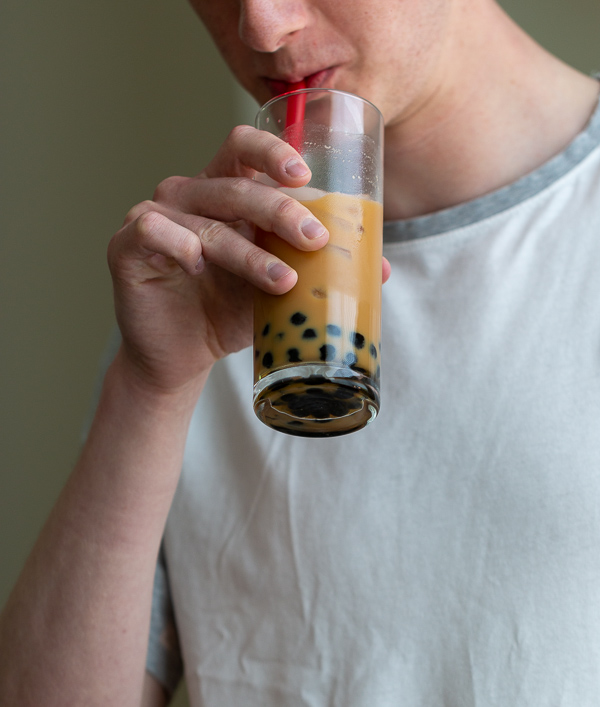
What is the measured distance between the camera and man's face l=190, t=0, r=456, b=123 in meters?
1.10

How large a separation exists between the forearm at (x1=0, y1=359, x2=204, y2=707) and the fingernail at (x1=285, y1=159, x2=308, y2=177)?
1.46 feet

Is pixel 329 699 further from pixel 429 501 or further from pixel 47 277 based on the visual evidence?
pixel 47 277

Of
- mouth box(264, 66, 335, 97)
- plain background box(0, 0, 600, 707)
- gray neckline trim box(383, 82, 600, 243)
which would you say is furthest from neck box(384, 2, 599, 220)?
plain background box(0, 0, 600, 707)

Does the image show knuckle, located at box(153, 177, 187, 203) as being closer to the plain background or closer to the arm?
the arm

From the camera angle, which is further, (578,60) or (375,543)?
(578,60)

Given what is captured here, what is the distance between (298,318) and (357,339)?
72 millimetres

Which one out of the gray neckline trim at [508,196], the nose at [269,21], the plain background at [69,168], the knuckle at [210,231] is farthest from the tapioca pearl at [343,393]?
the plain background at [69,168]

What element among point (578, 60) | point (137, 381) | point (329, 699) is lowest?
point (329, 699)

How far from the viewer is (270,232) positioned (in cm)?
94

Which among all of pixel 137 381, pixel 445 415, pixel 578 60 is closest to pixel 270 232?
pixel 137 381

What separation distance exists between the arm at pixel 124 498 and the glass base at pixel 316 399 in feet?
0.78

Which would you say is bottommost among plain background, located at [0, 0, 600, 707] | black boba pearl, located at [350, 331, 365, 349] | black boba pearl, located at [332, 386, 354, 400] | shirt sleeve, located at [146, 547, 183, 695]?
shirt sleeve, located at [146, 547, 183, 695]

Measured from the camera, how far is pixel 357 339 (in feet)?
2.93

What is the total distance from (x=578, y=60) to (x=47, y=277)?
167cm
